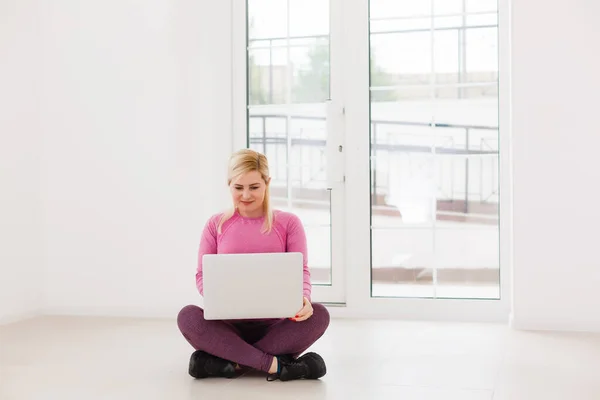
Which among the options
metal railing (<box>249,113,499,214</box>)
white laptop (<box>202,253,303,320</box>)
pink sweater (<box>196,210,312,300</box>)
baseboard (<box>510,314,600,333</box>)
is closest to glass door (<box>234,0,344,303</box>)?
metal railing (<box>249,113,499,214</box>)

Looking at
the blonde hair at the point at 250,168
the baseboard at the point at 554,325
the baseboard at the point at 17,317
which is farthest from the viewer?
the baseboard at the point at 17,317

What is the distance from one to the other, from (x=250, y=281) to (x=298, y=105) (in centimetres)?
208

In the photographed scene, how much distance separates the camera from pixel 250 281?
105 inches

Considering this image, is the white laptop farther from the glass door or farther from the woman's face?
the glass door

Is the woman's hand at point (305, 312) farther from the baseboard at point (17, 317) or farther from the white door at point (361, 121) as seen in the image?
the baseboard at point (17, 317)

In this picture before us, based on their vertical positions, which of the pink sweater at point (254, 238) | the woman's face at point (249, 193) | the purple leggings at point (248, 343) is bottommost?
the purple leggings at point (248, 343)

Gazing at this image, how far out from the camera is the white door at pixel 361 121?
441 centimetres

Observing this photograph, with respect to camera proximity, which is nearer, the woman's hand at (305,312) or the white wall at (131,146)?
the woman's hand at (305,312)

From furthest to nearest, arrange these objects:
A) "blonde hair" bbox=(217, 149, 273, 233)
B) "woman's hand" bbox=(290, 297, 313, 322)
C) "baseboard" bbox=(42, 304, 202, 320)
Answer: "baseboard" bbox=(42, 304, 202, 320) → "blonde hair" bbox=(217, 149, 273, 233) → "woman's hand" bbox=(290, 297, 313, 322)

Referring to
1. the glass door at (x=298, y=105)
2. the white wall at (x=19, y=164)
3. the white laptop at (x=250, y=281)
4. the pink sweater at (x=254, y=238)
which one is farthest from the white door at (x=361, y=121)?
the white laptop at (x=250, y=281)

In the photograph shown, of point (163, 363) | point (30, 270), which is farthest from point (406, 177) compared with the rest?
point (30, 270)

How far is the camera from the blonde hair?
9.56 ft

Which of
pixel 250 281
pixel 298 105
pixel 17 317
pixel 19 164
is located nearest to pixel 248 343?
pixel 250 281

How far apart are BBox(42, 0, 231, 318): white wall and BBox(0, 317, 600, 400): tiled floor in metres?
0.43
